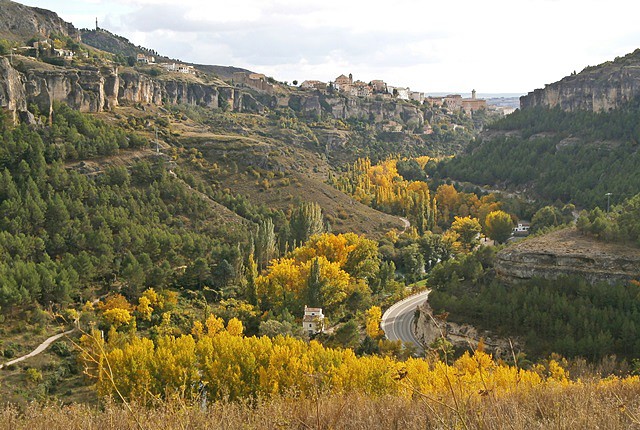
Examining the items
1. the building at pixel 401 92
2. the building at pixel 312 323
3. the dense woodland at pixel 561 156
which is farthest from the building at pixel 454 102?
the building at pixel 312 323

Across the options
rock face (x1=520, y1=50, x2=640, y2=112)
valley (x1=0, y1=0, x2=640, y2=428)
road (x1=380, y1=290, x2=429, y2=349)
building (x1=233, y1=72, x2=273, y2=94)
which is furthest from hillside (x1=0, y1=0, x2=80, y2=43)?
rock face (x1=520, y1=50, x2=640, y2=112)

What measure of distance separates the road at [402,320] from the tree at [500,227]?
18868mm

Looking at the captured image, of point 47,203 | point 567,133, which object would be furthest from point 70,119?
point 567,133

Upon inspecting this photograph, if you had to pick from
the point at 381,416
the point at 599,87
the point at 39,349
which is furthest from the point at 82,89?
the point at 599,87

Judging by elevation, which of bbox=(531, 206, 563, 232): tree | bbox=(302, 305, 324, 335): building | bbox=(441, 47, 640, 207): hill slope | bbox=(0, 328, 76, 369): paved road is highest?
bbox=(441, 47, 640, 207): hill slope

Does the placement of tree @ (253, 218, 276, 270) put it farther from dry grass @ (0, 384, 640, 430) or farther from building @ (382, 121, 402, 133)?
building @ (382, 121, 402, 133)

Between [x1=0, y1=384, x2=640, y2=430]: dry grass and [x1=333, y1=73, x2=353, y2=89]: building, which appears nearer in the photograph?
[x1=0, y1=384, x2=640, y2=430]: dry grass

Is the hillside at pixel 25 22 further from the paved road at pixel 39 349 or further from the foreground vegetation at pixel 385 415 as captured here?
the foreground vegetation at pixel 385 415

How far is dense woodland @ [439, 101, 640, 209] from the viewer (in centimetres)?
6091

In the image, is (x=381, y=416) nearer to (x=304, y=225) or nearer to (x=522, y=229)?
(x=304, y=225)

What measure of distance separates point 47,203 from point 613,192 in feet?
159

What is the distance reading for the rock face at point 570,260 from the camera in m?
31.6

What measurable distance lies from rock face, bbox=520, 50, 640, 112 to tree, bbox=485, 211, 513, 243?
28.6 m

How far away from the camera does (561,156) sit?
71.1 m
